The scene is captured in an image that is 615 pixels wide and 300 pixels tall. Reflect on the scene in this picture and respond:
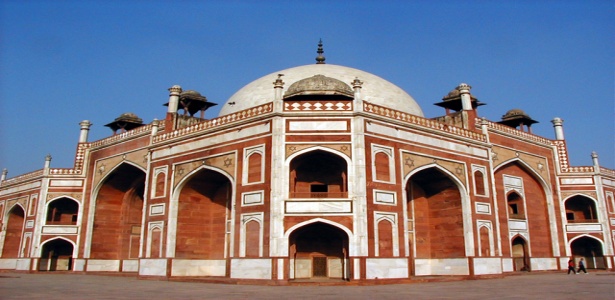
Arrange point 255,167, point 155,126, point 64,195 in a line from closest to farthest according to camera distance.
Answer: point 255,167 → point 155,126 → point 64,195

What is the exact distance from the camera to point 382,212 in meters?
18.8

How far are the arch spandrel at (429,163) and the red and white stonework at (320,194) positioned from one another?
0.21 ft

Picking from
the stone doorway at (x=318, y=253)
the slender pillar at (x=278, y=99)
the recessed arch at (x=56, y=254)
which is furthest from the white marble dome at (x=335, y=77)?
the recessed arch at (x=56, y=254)

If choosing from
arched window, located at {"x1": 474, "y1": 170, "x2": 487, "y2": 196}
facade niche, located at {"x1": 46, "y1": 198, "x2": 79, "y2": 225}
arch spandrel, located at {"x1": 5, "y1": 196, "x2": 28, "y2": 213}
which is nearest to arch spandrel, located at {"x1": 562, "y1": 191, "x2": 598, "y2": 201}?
arched window, located at {"x1": 474, "y1": 170, "x2": 487, "y2": 196}

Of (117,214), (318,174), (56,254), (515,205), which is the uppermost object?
(318,174)

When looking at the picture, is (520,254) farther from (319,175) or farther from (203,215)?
(203,215)

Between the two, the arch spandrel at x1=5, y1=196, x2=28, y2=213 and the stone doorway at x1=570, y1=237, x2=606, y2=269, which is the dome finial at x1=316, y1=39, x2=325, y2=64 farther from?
the arch spandrel at x1=5, y1=196, x2=28, y2=213

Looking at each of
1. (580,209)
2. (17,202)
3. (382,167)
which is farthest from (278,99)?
(17,202)

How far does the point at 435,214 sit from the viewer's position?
2305cm

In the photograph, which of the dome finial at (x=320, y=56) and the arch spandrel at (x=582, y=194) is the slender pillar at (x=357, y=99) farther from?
the arch spandrel at (x=582, y=194)

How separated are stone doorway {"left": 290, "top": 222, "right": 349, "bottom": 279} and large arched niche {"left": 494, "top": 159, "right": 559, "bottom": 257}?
1099cm

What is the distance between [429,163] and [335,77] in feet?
29.6

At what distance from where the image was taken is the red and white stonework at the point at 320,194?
18719 millimetres

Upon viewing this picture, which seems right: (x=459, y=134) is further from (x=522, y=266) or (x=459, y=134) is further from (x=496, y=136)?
(x=522, y=266)
